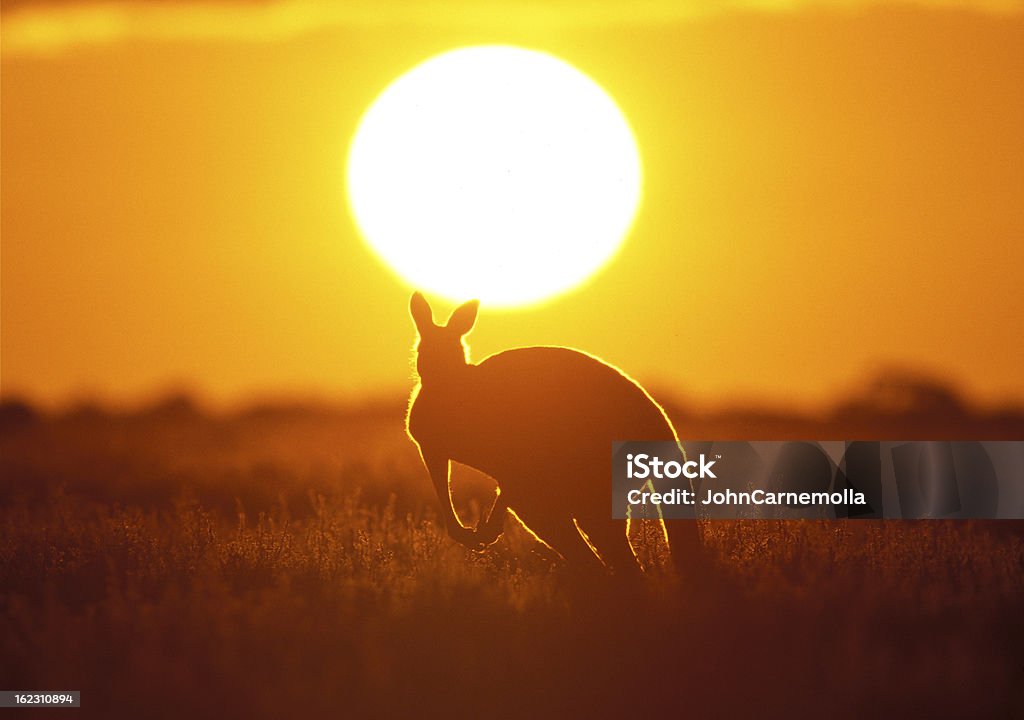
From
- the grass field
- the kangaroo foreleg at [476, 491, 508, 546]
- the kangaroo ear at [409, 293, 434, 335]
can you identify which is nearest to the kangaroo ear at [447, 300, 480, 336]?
the kangaroo ear at [409, 293, 434, 335]

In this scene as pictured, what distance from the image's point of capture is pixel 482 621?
257 inches

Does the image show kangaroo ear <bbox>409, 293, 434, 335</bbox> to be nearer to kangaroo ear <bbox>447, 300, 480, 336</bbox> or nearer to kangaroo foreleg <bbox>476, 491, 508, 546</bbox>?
kangaroo ear <bbox>447, 300, 480, 336</bbox>

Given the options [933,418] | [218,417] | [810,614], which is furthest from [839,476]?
[218,417]

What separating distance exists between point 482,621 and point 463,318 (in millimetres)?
1590

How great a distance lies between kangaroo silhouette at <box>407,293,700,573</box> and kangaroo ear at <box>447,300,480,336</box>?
0.17 meters

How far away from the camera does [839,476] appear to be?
30.4 ft

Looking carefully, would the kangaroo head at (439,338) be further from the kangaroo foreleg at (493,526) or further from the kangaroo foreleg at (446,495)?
the kangaroo foreleg at (493,526)

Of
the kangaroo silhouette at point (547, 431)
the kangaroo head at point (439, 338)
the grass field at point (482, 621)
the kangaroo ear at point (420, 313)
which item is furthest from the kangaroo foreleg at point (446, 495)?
the kangaroo ear at point (420, 313)

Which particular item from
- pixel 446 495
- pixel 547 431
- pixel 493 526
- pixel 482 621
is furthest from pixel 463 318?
pixel 482 621

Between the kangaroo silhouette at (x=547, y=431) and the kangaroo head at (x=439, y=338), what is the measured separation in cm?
1

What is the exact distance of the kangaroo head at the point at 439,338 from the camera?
6.86m

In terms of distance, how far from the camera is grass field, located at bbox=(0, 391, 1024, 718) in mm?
5848

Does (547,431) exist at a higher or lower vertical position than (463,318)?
lower

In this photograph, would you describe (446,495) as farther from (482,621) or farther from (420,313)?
(420,313)
